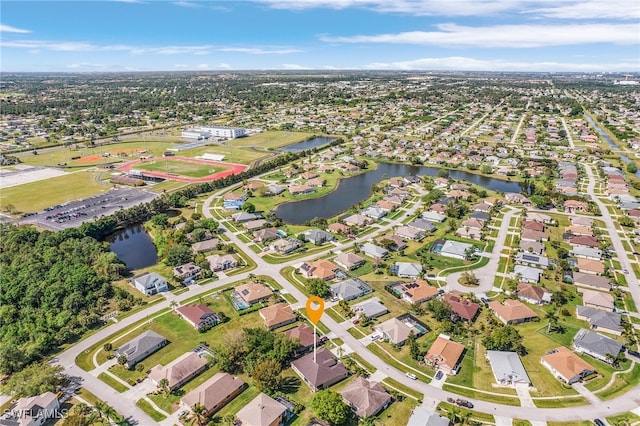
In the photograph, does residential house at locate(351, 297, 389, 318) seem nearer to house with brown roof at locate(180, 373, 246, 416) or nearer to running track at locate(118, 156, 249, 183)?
house with brown roof at locate(180, 373, 246, 416)

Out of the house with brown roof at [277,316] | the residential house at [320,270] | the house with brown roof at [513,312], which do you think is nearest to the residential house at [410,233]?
the residential house at [320,270]

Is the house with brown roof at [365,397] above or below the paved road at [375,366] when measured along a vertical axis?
above

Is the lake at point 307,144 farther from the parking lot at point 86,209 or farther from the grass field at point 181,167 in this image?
the parking lot at point 86,209

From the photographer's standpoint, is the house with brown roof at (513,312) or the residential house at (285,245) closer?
the house with brown roof at (513,312)

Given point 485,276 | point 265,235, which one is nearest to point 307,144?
point 265,235

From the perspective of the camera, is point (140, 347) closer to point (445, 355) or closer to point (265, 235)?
point (265, 235)

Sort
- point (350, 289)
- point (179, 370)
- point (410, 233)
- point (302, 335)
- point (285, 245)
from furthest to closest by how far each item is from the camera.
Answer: point (410, 233) < point (285, 245) < point (350, 289) < point (302, 335) < point (179, 370)
